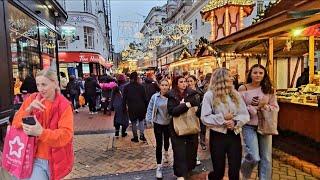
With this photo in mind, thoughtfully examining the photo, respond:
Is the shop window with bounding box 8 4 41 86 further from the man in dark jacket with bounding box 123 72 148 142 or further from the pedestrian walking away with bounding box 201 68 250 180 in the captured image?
the pedestrian walking away with bounding box 201 68 250 180

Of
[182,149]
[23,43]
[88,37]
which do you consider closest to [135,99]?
[182,149]

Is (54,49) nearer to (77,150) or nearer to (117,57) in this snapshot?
(77,150)

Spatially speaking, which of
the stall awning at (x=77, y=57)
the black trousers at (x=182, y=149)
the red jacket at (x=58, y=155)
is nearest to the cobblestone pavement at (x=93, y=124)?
the black trousers at (x=182, y=149)

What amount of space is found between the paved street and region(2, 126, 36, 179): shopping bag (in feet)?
9.55

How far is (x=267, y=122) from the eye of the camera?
14.3 ft

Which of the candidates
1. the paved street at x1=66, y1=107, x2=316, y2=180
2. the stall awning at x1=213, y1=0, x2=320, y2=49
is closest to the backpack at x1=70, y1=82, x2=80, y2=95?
the paved street at x1=66, y1=107, x2=316, y2=180

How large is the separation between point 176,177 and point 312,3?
3.49 metres

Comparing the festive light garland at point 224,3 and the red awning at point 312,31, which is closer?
Result: the red awning at point 312,31

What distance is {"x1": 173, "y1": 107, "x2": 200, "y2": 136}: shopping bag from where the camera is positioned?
481 cm

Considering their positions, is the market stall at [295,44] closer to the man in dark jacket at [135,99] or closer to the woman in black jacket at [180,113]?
the woman in black jacket at [180,113]

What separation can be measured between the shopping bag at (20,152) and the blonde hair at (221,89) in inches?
94.6

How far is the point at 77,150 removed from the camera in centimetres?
752

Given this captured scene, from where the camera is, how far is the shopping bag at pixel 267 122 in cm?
436

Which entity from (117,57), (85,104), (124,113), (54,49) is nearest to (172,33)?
(85,104)
